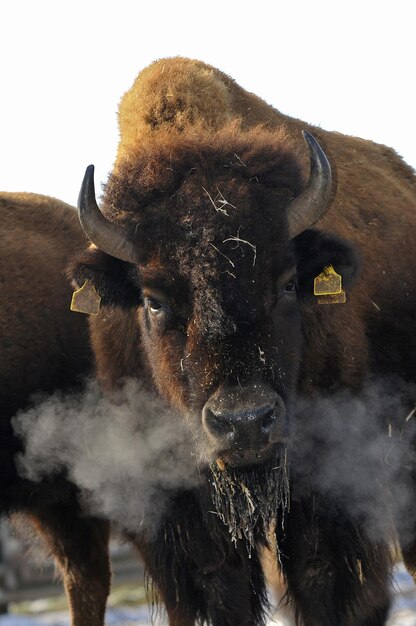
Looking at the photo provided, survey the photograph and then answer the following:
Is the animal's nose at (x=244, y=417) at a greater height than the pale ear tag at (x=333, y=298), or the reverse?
the pale ear tag at (x=333, y=298)

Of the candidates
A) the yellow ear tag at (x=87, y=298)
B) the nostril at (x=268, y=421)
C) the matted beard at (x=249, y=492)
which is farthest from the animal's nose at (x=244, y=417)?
the yellow ear tag at (x=87, y=298)

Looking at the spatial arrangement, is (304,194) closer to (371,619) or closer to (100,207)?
(100,207)

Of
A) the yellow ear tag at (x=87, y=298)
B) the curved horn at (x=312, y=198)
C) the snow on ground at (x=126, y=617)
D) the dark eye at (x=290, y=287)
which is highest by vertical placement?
the curved horn at (x=312, y=198)

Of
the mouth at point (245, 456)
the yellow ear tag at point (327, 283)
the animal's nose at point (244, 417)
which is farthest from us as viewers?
the yellow ear tag at point (327, 283)

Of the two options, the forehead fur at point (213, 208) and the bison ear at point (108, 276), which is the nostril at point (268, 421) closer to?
the forehead fur at point (213, 208)

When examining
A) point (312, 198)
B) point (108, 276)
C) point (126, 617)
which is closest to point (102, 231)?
point (108, 276)

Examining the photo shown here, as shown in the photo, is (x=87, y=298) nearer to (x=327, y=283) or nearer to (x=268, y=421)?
(x=327, y=283)

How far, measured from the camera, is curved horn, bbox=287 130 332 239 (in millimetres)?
5213

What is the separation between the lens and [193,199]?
5109 millimetres

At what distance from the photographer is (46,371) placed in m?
7.30

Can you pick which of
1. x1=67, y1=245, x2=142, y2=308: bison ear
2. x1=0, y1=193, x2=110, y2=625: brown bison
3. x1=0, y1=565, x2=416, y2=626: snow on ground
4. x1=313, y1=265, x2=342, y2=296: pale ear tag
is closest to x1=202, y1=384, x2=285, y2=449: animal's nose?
x1=313, y1=265, x2=342, y2=296: pale ear tag

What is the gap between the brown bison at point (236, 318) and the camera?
4844 millimetres

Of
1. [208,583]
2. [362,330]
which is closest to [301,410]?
[362,330]

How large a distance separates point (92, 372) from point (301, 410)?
1.82 metres
